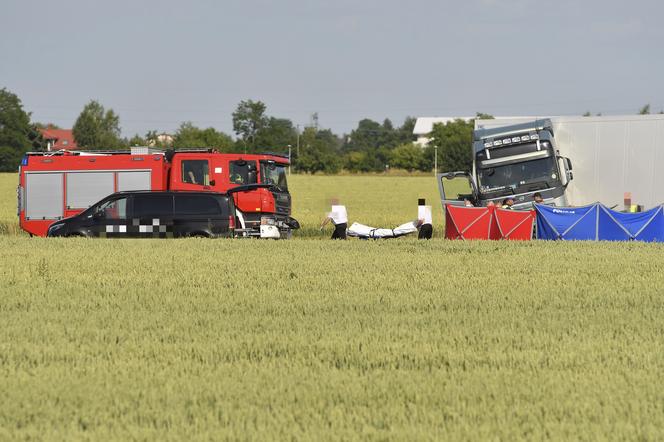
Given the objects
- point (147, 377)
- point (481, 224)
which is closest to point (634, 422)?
point (147, 377)

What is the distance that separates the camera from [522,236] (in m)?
22.5

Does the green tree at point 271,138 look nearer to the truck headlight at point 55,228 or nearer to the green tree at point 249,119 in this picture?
the green tree at point 249,119

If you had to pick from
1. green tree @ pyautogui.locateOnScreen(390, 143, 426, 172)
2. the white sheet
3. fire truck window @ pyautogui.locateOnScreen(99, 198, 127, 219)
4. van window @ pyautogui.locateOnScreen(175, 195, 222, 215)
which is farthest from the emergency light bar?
green tree @ pyautogui.locateOnScreen(390, 143, 426, 172)

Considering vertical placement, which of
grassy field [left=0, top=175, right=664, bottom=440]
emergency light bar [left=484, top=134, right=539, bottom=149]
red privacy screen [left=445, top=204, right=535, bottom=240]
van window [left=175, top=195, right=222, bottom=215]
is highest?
emergency light bar [left=484, top=134, right=539, bottom=149]

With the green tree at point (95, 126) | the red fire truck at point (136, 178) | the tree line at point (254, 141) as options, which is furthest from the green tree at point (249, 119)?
the red fire truck at point (136, 178)

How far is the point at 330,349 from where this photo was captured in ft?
29.1

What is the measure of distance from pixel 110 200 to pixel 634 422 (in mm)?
16281

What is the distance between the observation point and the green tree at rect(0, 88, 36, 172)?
120312 mm

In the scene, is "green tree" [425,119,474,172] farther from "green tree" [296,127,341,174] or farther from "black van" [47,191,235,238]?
"black van" [47,191,235,238]

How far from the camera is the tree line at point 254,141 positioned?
108625mm

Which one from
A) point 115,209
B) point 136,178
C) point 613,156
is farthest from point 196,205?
point 613,156

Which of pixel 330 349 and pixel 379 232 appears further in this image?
pixel 379 232

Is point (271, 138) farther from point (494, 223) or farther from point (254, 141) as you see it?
point (494, 223)

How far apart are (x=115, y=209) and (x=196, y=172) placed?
3931mm
